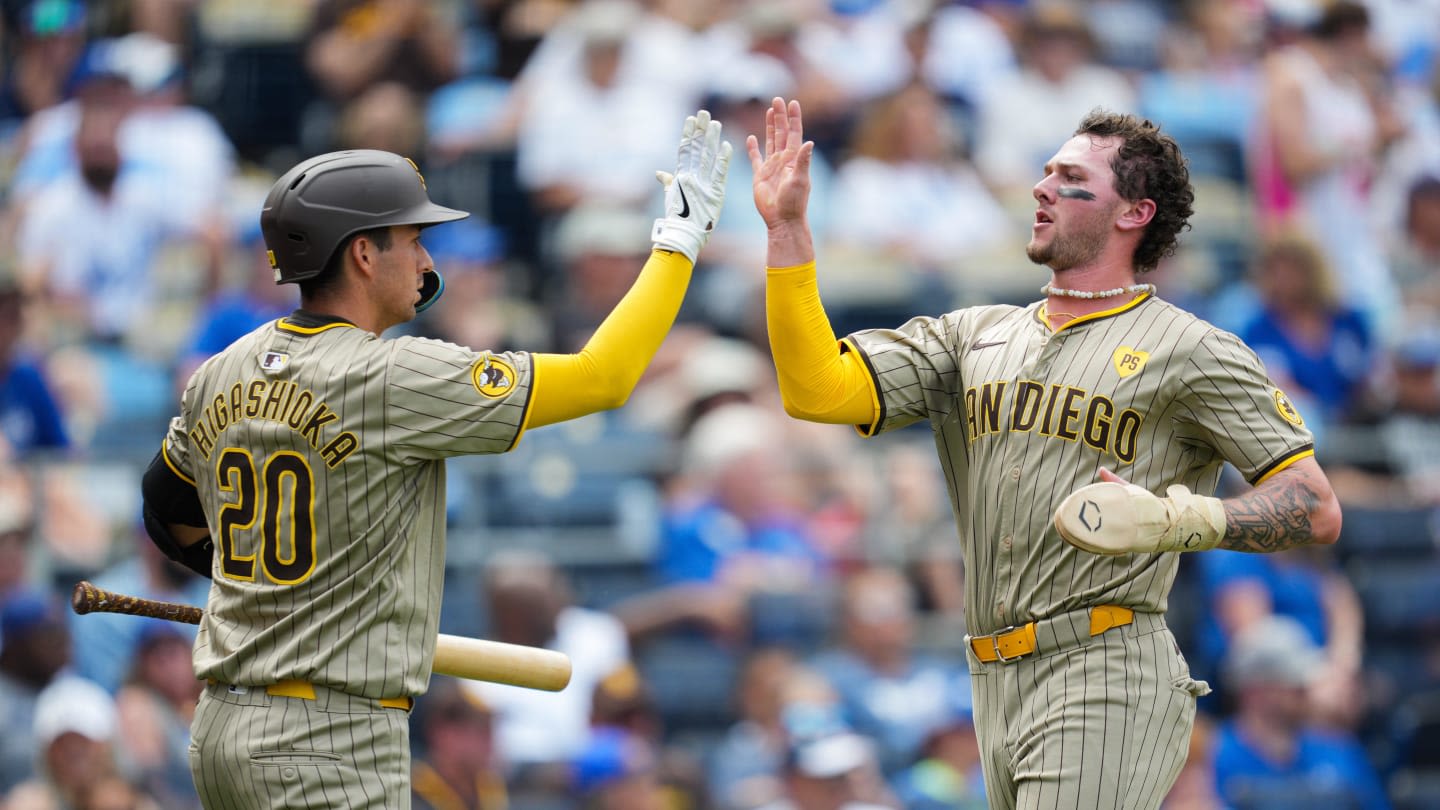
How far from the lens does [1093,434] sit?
3717 mm

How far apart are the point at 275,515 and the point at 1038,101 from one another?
309 inches

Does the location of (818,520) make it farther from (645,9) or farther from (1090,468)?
(1090,468)

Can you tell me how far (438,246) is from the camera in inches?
359

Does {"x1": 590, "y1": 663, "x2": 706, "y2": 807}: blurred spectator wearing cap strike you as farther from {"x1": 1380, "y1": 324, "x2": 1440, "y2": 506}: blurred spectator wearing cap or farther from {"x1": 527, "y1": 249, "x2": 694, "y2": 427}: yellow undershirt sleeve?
{"x1": 1380, "y1": 324, "x2": 1440, "y2": 506}: blurred spectator wearing cap

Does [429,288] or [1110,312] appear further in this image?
[1110,312]

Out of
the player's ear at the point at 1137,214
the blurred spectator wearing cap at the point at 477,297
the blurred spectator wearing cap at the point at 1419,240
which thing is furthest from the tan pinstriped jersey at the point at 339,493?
the blurred spectator wearing cap at the point at 1419,240

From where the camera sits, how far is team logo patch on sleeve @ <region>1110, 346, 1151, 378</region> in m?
3.72

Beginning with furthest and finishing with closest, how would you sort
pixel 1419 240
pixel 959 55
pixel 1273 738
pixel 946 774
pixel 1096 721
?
pixel 1419 240, pixel 959 55, pixel 1273 738, pixel 946 774, pixel 1096 721

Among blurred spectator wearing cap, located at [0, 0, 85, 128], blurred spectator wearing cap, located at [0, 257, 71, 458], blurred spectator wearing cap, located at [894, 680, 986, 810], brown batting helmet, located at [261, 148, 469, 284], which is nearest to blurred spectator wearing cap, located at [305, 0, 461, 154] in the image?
blurred spectator wearing cap, located at [0, 0, 85, 128]

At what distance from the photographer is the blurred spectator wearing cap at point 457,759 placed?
23.2ft

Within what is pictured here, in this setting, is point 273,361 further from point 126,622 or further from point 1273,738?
point 1273,738

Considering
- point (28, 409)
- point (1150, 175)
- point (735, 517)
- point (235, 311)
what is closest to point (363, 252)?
point (1150, 175)

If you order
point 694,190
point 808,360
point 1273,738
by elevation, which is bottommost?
point 1273,738

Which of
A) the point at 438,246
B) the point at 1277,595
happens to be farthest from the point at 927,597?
the point at 438,246
